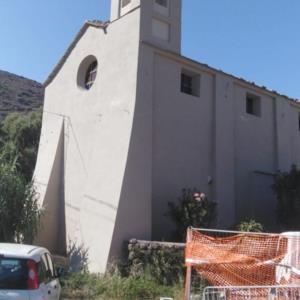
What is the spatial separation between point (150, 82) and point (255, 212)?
6.45 metres

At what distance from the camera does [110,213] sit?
13500 mm

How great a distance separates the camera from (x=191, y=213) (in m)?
13.6

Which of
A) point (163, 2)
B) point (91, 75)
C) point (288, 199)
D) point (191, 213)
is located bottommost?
point (191, 213)

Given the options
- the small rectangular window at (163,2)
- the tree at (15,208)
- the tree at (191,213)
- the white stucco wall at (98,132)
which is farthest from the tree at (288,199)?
the tree at (15,208)

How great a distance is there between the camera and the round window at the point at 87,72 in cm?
1754

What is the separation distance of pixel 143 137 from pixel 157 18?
14.4 ft

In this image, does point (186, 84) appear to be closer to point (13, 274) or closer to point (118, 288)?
point (118, 288)

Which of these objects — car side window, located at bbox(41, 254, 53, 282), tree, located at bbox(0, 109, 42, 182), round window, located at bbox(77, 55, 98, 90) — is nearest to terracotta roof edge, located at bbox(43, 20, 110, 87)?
round window, located at bbox(77, 55, 98, 90)

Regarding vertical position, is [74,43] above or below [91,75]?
above

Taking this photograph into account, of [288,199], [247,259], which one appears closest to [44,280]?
[247,259]

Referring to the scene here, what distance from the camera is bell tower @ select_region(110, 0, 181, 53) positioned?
→ 15320 mm

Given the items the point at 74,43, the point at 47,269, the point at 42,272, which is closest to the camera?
the point at 42,272

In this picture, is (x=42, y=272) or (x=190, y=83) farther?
(x=190, y=83)

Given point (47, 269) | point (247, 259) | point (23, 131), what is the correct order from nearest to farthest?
point (47, 269) → point (247, 259) → point (23, 131)
